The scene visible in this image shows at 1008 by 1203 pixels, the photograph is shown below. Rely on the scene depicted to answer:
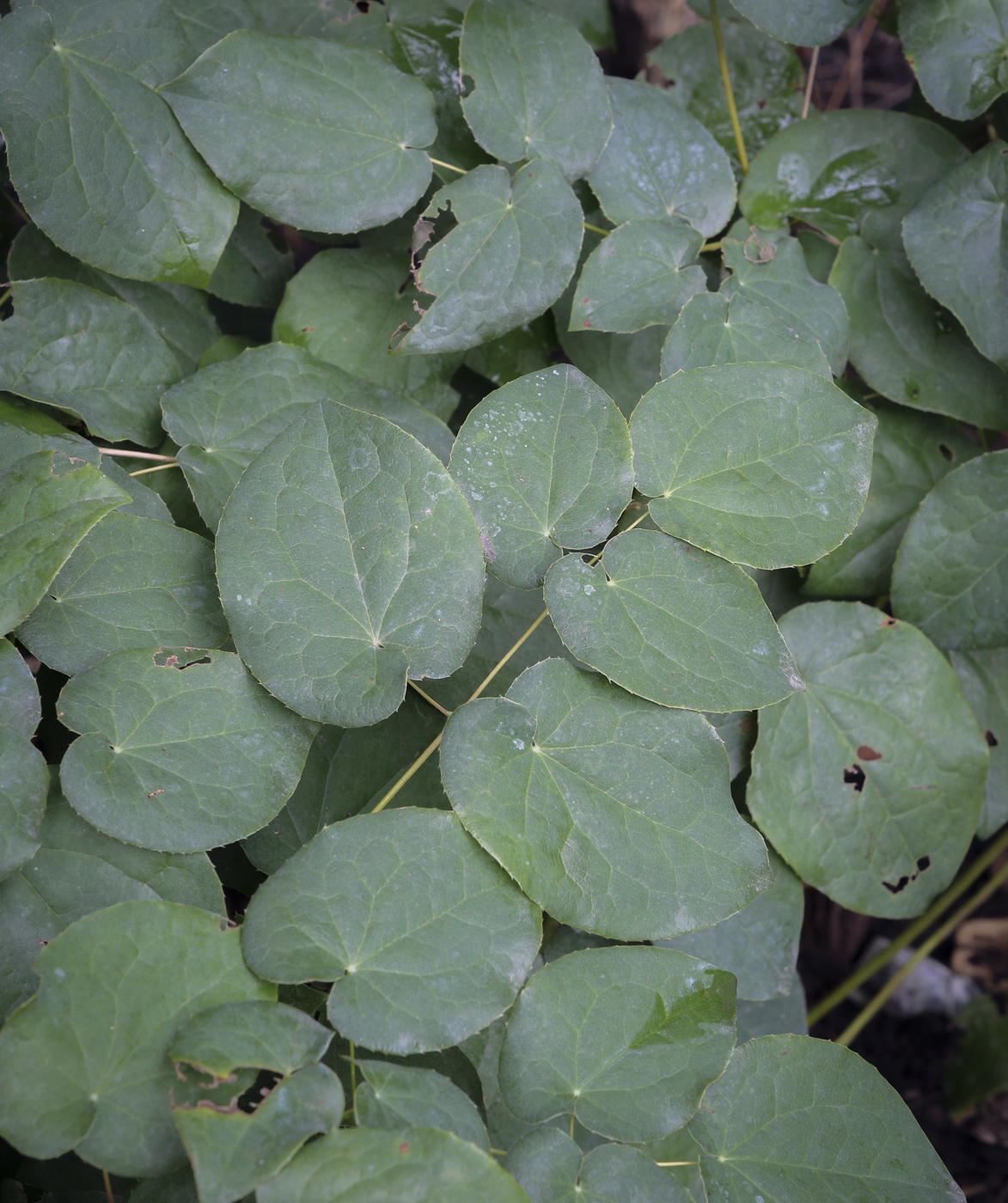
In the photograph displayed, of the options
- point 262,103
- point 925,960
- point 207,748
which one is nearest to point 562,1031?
point 207,748

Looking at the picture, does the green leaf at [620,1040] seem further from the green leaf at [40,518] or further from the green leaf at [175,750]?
the green leaf at [40,518]

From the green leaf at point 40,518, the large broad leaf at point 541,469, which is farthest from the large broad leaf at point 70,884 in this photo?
the large broad leaf at point 541,469

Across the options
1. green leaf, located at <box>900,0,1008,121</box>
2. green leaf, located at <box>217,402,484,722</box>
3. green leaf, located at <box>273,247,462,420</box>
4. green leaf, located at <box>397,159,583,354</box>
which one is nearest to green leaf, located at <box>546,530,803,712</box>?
green leaf, located at <box>217,402,484,722</box>

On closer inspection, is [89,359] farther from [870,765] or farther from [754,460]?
[870,765]

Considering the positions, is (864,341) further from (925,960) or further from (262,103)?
(925,960)

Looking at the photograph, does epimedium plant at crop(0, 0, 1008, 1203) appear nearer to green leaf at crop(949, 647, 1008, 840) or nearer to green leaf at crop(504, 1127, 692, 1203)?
green leaf at crop(504, 1127, 692, 1203)
